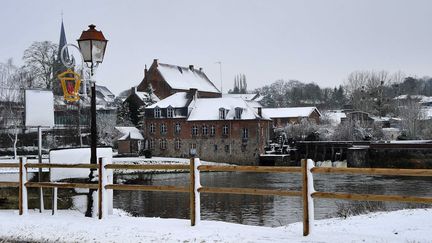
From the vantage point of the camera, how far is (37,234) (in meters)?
10.0

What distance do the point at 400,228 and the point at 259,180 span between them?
3206 centimetres

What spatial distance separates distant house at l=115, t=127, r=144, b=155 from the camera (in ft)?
222

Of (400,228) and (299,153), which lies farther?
(299,153)

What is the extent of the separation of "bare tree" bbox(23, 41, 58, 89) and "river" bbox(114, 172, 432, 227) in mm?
26651

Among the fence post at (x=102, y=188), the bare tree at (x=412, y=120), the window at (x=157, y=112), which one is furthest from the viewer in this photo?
the bare tree at (x=412, y=120)

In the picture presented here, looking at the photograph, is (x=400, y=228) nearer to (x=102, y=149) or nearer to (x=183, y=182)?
(x=102, y=149)

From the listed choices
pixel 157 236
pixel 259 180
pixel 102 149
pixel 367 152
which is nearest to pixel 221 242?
pixel 157 236

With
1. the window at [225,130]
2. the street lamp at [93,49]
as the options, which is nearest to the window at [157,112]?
the window at [225,130]

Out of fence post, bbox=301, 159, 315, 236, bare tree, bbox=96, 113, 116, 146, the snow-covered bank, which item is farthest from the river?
bare tree, bbox=96, 113, 116, 146

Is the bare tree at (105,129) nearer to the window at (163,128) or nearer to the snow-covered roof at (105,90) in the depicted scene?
the window at (163,128)

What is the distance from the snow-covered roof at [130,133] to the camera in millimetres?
68000

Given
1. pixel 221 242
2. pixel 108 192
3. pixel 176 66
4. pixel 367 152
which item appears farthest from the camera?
pixel 176 66

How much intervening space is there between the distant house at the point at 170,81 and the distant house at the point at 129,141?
14047 mm

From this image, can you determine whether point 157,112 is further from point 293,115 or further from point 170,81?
point 293,115
